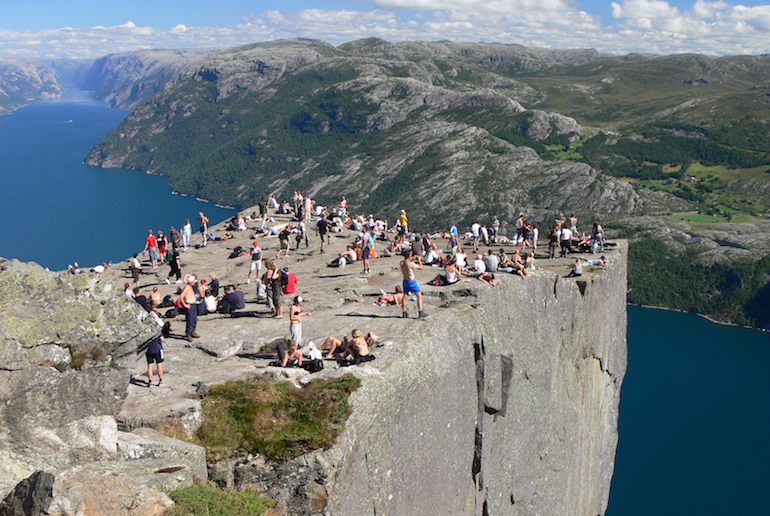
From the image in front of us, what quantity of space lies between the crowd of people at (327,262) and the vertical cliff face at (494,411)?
5.26ft

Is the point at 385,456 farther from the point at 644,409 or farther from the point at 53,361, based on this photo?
the point at 644,409

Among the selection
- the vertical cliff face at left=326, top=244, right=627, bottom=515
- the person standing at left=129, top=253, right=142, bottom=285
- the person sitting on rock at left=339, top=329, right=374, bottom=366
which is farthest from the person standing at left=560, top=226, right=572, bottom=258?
the person standing at left=129, top=253, right=142, bottom=285

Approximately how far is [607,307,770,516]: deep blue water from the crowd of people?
68679 mm

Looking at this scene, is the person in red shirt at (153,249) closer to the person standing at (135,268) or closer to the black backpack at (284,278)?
the person standing at (135,268)

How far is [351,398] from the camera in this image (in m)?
18.7

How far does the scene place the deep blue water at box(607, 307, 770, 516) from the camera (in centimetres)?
10225

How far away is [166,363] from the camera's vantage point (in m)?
23.7

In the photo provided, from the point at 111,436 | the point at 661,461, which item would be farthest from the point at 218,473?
the point at 661,461

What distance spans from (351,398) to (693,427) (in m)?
127

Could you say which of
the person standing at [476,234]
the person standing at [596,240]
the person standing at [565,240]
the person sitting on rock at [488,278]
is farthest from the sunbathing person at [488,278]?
the person standing at [596,240]

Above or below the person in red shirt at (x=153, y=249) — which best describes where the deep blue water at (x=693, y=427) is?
below

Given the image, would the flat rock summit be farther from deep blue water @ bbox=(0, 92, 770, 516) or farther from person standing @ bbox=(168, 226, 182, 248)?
deep blue water @ bbox=(0, 92, 770, 516)

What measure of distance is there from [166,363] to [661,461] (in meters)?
109

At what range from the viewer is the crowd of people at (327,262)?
23062 millimetres
